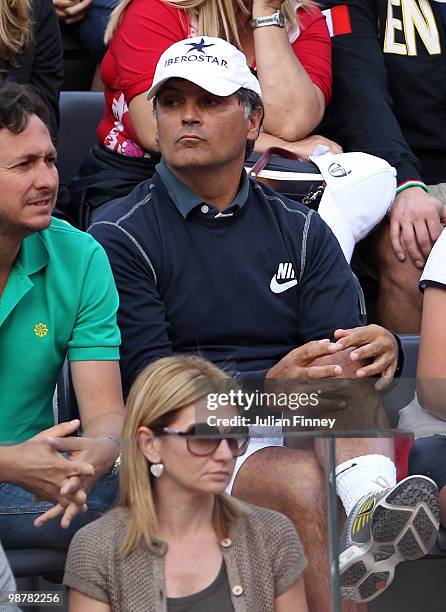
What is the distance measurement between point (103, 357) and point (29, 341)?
0.17m

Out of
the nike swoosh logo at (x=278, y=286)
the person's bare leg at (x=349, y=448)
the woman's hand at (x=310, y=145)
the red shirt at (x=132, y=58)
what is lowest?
the nike swoosh logo at (x=278, y=286)

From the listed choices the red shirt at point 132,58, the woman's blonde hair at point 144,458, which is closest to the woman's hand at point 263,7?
the red shirt at point 132,58

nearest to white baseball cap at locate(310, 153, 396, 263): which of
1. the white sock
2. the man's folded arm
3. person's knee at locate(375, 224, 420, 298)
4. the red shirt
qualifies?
person's knee at locate(375, 224, 420, 298)

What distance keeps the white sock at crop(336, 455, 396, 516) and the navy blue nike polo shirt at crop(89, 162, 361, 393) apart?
79 cm

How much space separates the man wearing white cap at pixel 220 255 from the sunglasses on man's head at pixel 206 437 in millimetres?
741

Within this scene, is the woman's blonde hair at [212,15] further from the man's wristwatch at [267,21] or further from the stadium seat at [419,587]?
the stadium seat at [419,587]

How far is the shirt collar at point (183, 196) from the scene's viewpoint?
3.16 m

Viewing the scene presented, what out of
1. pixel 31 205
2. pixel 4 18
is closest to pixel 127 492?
pixel 31 205

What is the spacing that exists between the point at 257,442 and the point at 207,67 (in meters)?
1.27

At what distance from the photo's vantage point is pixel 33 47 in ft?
12.3

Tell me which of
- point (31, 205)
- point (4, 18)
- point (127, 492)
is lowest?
point (127, 492)

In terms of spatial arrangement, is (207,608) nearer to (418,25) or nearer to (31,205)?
→ (31,205)

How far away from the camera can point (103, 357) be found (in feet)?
9.31

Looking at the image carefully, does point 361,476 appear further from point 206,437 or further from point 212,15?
point 212,15
